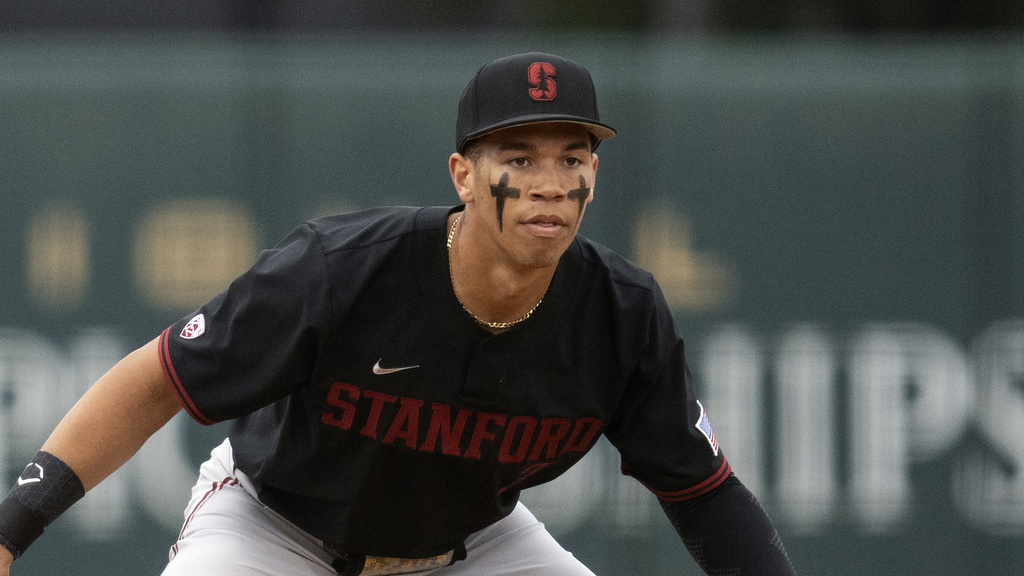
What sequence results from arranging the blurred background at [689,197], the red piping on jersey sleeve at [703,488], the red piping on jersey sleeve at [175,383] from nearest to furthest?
the red piping on jersey sleeve at [175,383] → the red piping on jersey sleeve at [703,488] → the blurred background at [689,197]

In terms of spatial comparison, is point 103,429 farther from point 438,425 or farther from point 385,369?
point 438,425

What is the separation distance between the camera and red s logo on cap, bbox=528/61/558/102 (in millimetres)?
2662

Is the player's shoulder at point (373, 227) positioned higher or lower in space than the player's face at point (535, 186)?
lower

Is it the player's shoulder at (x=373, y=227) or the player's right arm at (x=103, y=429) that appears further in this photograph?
the player's shoulder at (x=373, y=227)

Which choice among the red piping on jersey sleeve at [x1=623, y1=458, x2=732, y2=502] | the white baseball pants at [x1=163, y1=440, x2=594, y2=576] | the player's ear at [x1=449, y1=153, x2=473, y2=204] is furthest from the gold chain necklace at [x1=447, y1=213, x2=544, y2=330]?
the white baseball pants at [x1=163, y1=440, x2=594, y2=576]

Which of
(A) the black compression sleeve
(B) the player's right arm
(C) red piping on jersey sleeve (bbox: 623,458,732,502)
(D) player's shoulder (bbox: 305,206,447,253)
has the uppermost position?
(D) player's shoulder (bbox: 305,206,447,253)

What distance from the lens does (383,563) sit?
3.14 metres

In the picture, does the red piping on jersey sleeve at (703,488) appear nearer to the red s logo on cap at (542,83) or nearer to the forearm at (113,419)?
the red s logo on cap at (542,83)

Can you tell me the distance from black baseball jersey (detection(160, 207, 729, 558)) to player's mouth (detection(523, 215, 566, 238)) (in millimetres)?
256

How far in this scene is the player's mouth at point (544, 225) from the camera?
107 inches

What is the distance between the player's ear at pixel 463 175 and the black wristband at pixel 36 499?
1051 millimetres

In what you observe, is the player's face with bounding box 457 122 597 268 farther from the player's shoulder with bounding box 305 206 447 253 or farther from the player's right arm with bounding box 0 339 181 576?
the player's right arm with bounding box 0 339 181 576

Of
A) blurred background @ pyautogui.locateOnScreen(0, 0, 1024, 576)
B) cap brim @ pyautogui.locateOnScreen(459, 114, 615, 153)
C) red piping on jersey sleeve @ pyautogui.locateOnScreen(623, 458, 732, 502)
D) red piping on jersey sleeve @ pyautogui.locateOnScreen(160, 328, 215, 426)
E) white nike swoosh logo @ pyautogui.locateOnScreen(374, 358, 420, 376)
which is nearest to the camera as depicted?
cap brim @ pyautogui.locateOnScreen(459, 114, 615, 153)

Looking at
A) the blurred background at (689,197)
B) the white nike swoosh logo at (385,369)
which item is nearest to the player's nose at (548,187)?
the white nike swoosh logo at (385,369)
